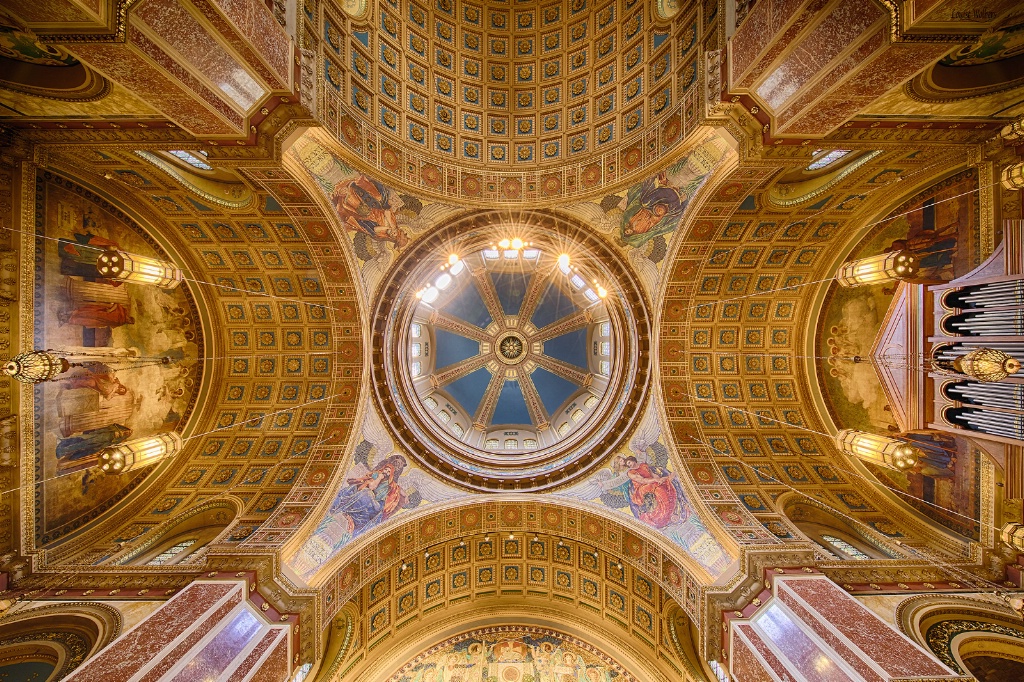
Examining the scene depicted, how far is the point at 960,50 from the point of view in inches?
286

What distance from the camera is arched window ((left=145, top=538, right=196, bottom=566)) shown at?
11952 mm

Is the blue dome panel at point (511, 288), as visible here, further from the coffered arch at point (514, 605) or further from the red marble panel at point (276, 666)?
the red marble panel at point (276, 666)

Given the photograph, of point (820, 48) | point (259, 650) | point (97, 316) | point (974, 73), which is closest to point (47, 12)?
point (97, 316)

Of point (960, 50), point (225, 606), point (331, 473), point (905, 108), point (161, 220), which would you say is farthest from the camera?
point (331, 473)

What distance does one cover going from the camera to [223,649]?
898 cm

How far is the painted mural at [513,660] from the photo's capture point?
45.6 ft

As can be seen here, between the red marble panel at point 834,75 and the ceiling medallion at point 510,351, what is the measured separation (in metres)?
6.50

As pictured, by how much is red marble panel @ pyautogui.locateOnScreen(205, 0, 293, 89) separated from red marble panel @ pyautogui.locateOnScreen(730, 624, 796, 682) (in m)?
16.9

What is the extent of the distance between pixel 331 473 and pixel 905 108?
17.9m

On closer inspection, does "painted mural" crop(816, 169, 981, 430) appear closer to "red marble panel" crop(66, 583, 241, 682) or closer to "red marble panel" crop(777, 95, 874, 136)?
"red marble panel" crop(777, 95, 874, 136)

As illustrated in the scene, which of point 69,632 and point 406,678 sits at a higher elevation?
point 69,632

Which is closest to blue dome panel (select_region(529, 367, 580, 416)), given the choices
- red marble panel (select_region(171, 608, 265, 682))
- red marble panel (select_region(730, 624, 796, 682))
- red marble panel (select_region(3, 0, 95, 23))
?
red marble panel (select_region(730, 624, 796, 682))

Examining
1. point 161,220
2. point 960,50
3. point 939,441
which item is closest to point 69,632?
point 161,220

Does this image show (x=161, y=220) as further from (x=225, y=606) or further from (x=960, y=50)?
(x=960, y=50)
